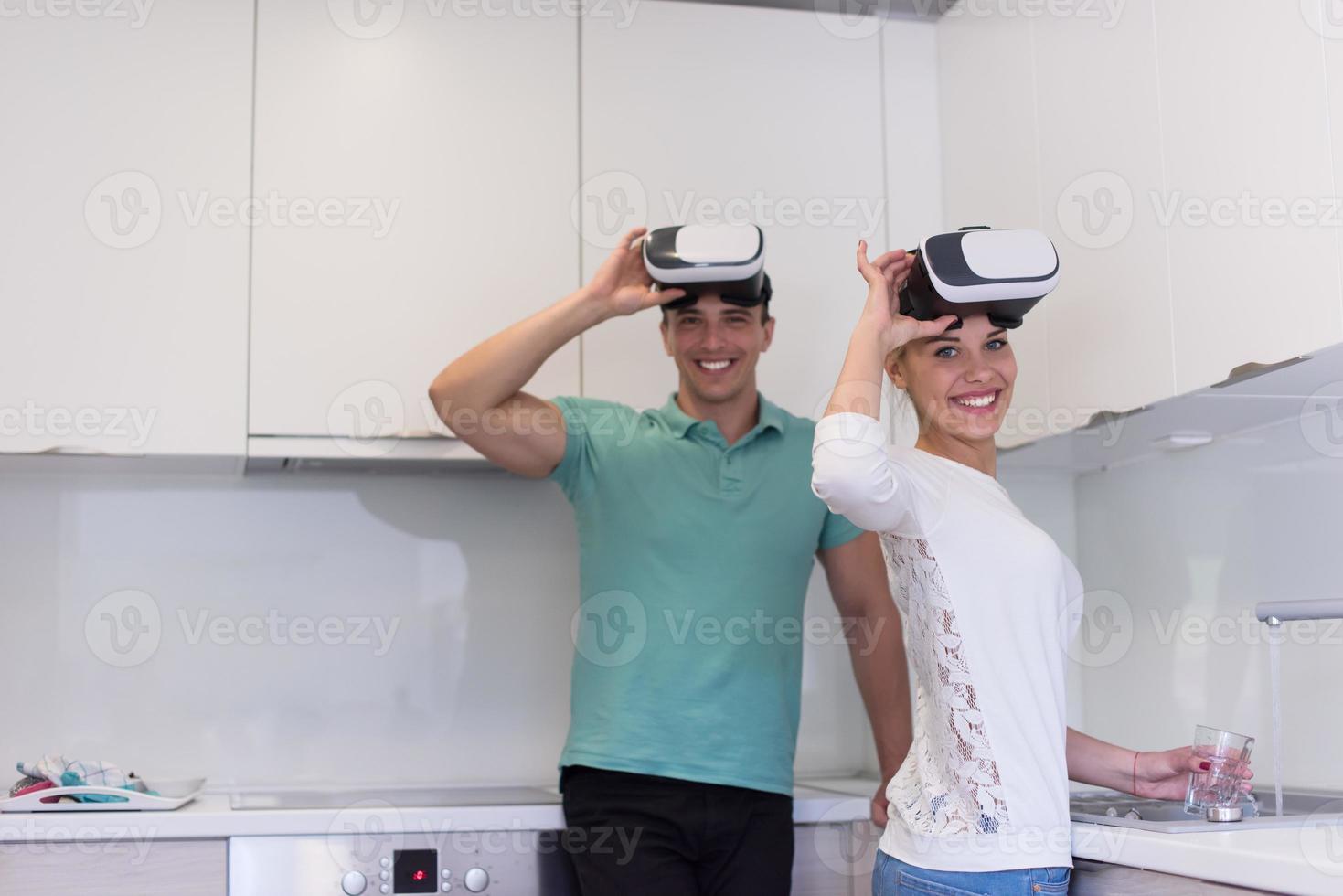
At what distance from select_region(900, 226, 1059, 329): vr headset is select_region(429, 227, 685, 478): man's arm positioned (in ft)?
1.71

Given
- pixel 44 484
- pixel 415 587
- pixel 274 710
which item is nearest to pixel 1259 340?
pixel 415 587

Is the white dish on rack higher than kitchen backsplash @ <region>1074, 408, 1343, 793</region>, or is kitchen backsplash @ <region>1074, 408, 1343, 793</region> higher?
kitchen backsplash @ <region>1074, 408, 1343, 793</region>

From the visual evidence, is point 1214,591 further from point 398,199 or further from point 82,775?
point 82,775

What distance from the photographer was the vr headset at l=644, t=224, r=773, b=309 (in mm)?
1867

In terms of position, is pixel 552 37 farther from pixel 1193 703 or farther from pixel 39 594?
pixel 1193 703

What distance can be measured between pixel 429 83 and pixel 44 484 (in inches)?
37.7

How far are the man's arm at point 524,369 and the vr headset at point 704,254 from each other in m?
0.06

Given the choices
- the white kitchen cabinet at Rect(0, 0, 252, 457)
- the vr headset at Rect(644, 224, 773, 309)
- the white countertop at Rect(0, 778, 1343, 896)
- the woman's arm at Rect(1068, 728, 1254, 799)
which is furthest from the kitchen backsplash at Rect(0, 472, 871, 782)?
the woman's arm at Rect(1068, 728, 1254, 799)

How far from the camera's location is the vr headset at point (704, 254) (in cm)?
187

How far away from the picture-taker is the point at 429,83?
226cm

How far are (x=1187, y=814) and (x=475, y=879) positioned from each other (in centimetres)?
96

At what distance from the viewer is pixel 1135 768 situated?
154 centimetres

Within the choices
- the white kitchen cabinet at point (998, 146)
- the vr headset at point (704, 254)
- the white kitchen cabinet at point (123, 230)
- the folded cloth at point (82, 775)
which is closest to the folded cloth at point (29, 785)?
the folded cloth at point (82, 775)

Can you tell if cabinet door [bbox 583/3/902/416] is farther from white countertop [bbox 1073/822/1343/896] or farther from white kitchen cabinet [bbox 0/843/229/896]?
white countertop [bbox 1073/822/1343/896]
